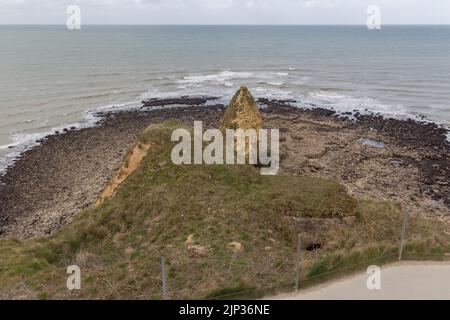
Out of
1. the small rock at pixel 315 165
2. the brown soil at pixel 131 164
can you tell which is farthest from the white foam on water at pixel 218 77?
the brown soil at pixel 131 164

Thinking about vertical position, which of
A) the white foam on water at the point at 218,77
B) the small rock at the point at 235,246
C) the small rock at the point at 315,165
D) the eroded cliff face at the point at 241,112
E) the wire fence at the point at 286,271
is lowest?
the small rock at the point at 315,165

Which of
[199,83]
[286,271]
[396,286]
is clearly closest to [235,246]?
[286,271]

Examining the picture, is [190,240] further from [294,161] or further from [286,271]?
[294,161]

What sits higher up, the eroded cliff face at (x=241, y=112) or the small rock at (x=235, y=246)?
the eroded cliff face at (x=241, y=112)

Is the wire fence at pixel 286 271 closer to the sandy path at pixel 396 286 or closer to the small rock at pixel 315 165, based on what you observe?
the sandy path at pixel 396 286

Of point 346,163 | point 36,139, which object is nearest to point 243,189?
point 346,163

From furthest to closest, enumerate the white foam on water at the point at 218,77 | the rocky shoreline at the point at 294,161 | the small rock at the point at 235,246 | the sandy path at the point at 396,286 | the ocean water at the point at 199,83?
the white foam on water at the point at 218,77 → the ocean water at the point at 199,83 → the rocky shoreline at the point at 294,161 → the small rock at the point at 235,246 → the sandy path at the point at 396,286
